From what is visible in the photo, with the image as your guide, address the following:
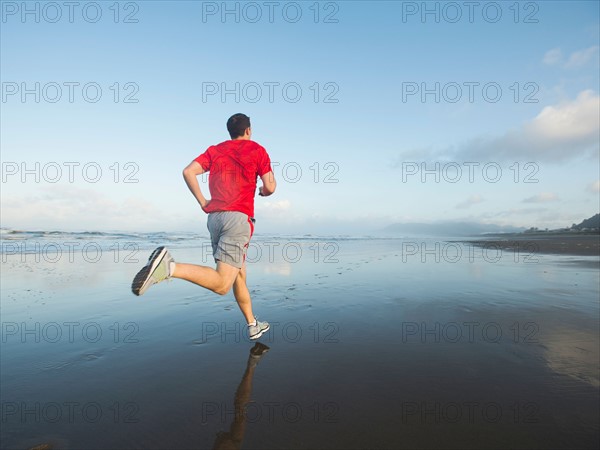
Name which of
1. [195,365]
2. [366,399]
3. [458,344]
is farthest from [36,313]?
[458,344]

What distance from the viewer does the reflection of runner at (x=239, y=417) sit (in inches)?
75.6

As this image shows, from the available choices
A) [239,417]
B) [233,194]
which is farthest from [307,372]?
[233,194]

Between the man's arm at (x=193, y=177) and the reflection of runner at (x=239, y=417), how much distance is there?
6.38 feet

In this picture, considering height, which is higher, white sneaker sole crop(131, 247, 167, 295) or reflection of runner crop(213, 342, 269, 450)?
white sneaker sole crop(131, 247, 167, 295)

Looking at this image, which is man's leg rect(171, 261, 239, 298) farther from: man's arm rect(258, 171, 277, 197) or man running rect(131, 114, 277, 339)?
man's arm rect(258, 171, 277, 197)

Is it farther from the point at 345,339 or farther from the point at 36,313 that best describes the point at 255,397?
the point at 36,313

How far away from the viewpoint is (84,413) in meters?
2.27

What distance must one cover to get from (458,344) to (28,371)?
446 centimetres

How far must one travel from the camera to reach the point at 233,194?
3717mm

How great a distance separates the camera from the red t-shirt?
3721mm

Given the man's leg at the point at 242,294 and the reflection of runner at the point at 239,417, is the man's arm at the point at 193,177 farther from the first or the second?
the reflection of runner at the point at 239,417

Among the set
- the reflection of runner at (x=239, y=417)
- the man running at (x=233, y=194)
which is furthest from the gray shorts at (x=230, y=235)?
the reflection of runner at (x=239, y=417)

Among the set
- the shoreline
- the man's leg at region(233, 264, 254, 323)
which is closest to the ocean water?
the man's leg at region(233, 264, 254, 323)

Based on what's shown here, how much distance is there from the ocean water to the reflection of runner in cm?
1
